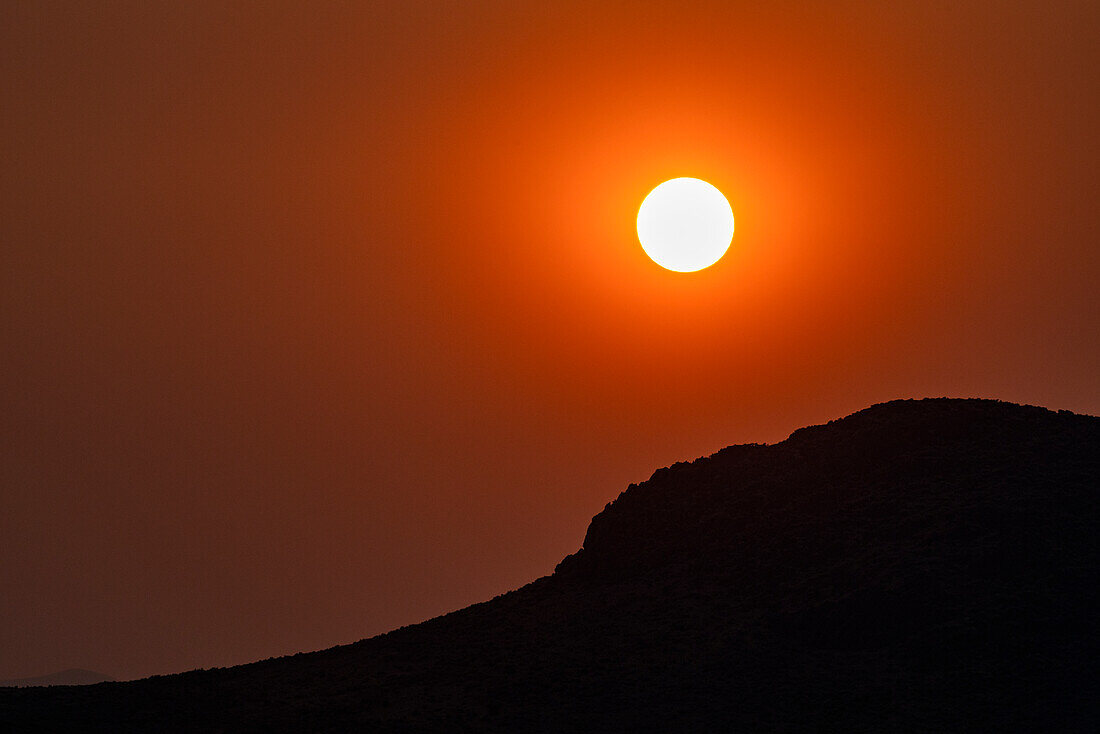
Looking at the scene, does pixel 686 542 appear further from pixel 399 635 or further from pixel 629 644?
pixel 399 635

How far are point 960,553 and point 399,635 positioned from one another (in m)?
23.5

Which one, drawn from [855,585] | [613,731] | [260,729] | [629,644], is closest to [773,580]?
[855,585]

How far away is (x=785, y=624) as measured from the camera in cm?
3950

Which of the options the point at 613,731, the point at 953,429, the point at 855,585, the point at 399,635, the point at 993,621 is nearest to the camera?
the point at 613,731

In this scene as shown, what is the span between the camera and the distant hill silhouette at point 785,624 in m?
35.0

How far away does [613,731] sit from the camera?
113ft

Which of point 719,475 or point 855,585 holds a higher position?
point 719,475

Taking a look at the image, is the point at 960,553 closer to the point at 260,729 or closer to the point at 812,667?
the point at 812,667

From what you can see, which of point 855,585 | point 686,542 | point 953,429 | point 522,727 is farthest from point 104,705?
point 953,429

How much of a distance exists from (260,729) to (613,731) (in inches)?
466

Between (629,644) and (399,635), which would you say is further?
(399,635)

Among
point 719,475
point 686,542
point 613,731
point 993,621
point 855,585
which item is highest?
point 719,475

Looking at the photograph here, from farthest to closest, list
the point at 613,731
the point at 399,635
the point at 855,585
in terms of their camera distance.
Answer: the point at 399,635 < the point at 855,585 < the point at 613,731

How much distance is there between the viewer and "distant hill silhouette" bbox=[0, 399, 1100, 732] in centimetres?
3497
